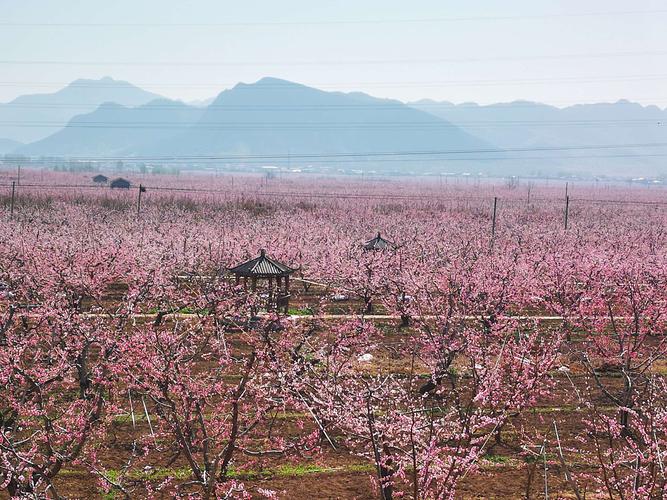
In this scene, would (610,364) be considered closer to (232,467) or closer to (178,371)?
(232,467)

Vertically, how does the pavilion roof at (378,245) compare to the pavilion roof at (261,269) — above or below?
above

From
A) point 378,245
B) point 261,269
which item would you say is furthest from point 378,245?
point 261,269

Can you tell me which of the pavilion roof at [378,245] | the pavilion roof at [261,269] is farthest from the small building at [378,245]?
the pavilion roof at [261,269]

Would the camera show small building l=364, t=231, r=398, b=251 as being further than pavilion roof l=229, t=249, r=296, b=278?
Yes

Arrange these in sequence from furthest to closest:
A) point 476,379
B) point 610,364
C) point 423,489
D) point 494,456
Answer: point 610,364
point 494,456
point 476,379
point 423,489

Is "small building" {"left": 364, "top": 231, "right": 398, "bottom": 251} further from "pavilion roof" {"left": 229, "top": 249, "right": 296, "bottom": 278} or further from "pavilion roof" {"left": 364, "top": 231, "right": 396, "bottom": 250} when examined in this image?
"pavilion roof" {"left": 229, "top": 249, "right": 296, "bottom": 278}

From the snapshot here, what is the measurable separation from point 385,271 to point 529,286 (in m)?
6.82

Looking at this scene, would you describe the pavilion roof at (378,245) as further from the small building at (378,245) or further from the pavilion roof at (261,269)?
the pavilion roof at (261,269)

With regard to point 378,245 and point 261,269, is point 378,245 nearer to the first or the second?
point 378,245

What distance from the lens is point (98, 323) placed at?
1391cm

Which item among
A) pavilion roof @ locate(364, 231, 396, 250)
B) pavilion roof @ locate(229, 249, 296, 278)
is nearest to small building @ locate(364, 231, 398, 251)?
pavilion roof @ locate(364, 231, 396, 250)

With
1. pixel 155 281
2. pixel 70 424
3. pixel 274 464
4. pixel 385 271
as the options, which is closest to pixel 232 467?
pixel 274 464

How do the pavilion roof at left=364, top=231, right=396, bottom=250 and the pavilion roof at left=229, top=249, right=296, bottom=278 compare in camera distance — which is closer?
the pavilion roof at left=229, top=249, right=296, bottom=278

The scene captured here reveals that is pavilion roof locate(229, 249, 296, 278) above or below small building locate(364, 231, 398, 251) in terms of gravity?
below
